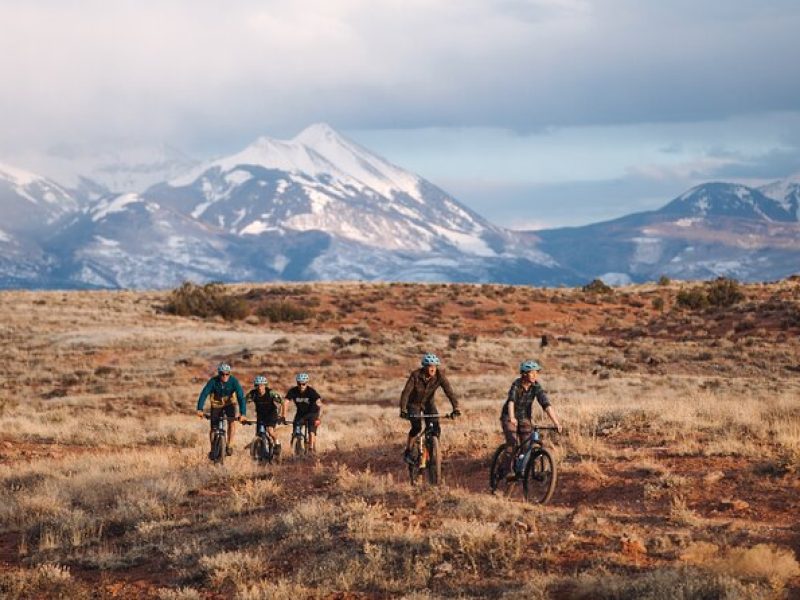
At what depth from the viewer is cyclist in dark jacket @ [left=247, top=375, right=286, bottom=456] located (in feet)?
68.3

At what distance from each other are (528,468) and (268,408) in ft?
23.3

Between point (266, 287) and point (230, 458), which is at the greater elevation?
point (266, 287)

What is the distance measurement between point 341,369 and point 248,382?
4.22 metres

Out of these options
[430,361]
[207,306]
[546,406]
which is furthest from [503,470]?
[207,306]

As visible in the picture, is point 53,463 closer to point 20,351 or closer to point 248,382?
point 248,382

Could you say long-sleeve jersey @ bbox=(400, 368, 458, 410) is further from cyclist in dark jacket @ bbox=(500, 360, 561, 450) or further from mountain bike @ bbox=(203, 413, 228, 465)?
mountain bike @ bbox=(203, 413, 228, 465)

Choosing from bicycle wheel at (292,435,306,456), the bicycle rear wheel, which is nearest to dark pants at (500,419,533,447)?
the bicycle rear wheel

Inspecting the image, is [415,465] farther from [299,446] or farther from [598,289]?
[598,289]

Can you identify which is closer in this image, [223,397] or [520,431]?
[520,431]

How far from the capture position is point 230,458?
2070 centimetres

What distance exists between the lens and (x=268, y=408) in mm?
20906

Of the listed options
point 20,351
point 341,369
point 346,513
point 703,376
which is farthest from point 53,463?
point 20,351

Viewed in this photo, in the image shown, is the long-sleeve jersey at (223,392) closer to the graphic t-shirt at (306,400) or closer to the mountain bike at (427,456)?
the graphic t-shirt at (306,400)

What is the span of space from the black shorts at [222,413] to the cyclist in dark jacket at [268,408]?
44cm
